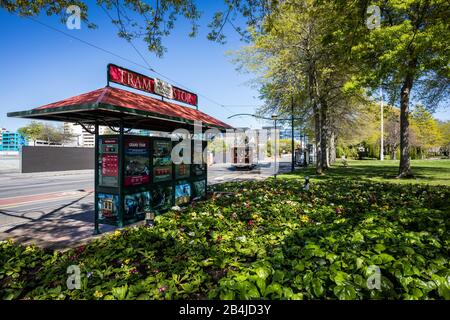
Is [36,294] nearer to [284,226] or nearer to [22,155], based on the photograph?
[284,226]

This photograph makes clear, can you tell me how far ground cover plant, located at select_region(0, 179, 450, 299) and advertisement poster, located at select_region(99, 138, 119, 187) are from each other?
172 cm

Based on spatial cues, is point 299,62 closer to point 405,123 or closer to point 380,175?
point 405,123

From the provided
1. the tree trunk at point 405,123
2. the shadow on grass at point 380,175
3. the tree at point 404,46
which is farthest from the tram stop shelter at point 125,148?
the tree trunk at point 405,123

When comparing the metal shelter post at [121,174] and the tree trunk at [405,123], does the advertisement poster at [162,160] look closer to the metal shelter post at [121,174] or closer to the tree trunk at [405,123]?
the metal shelter post at [121,174]

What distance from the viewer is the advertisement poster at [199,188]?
32.6ft

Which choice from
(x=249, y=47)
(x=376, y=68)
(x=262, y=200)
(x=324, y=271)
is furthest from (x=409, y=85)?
(x=324, y=271)

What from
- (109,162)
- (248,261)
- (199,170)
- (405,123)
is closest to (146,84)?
(109,162)

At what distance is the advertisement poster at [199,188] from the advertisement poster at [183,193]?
38 centimetres

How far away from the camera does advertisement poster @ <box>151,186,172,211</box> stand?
7.76m

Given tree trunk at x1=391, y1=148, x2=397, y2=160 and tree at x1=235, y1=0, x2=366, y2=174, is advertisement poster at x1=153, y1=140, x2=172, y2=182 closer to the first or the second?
tree at x1=235, y1=0, x2=366, y2=174

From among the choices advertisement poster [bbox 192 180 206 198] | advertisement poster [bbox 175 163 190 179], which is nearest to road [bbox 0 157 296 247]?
advertisement poster [bbox 175 163 190 179]

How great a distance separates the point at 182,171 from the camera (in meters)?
9.16

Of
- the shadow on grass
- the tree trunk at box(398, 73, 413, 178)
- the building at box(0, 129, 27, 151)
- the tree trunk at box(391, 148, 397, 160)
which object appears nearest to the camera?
the shadow on grass
